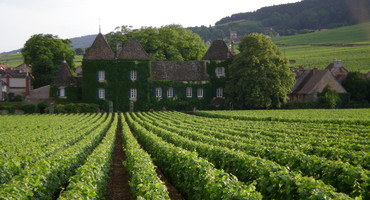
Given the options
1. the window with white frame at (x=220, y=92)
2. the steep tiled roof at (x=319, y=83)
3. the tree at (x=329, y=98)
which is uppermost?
the steep tiled roof at (x=319, y=83)

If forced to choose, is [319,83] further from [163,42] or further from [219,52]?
[163,42]

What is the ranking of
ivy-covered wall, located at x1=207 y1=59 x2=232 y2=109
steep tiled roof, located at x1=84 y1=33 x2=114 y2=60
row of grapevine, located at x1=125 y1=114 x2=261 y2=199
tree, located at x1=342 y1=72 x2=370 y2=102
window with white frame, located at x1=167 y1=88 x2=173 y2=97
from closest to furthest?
1. row of grapevine, located at x1=125 y1=114 x2=261 y2=199
2. steep tiled roof, located at x1=84 y1=33 x2=114 y2=60
3. window with white frame, located at x1=167 y1=88 x2=173 y2=97
4. ivy-covered wall, located at x1=207 y1=59 x2=232 y2=109
5. tree, located at x1=342 y1=72 x2=370 y2=102

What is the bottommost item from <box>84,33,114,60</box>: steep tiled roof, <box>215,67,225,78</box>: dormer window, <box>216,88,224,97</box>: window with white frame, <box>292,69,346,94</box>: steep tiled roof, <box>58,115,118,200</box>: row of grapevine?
<box>58,115,118,200</box>: row of grapevine

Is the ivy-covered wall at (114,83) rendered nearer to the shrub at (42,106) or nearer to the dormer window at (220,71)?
the shrub at (42,106)

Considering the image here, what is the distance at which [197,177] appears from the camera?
11102 mm

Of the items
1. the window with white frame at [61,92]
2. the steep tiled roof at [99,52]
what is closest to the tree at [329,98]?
the steep tiled roof at [99,52]

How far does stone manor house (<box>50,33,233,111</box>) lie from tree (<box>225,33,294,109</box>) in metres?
4.75

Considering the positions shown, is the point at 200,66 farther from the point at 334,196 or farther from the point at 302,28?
the point at 302,28

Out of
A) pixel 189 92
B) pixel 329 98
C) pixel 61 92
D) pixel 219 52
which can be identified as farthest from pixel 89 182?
pixel 329 98

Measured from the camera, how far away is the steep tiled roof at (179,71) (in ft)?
206

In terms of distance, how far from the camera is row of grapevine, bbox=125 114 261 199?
843cm

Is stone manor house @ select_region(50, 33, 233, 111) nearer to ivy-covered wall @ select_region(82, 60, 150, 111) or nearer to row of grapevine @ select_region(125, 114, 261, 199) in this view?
ivy-covered wall @ select_region(82, 60, 150, 111)

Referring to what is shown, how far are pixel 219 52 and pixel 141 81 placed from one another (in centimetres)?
1304

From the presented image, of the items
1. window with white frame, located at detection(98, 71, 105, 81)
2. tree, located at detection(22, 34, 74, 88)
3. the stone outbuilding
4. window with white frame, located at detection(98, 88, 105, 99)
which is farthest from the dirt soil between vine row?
tree, located at detection(22, 34, 74, 88)
